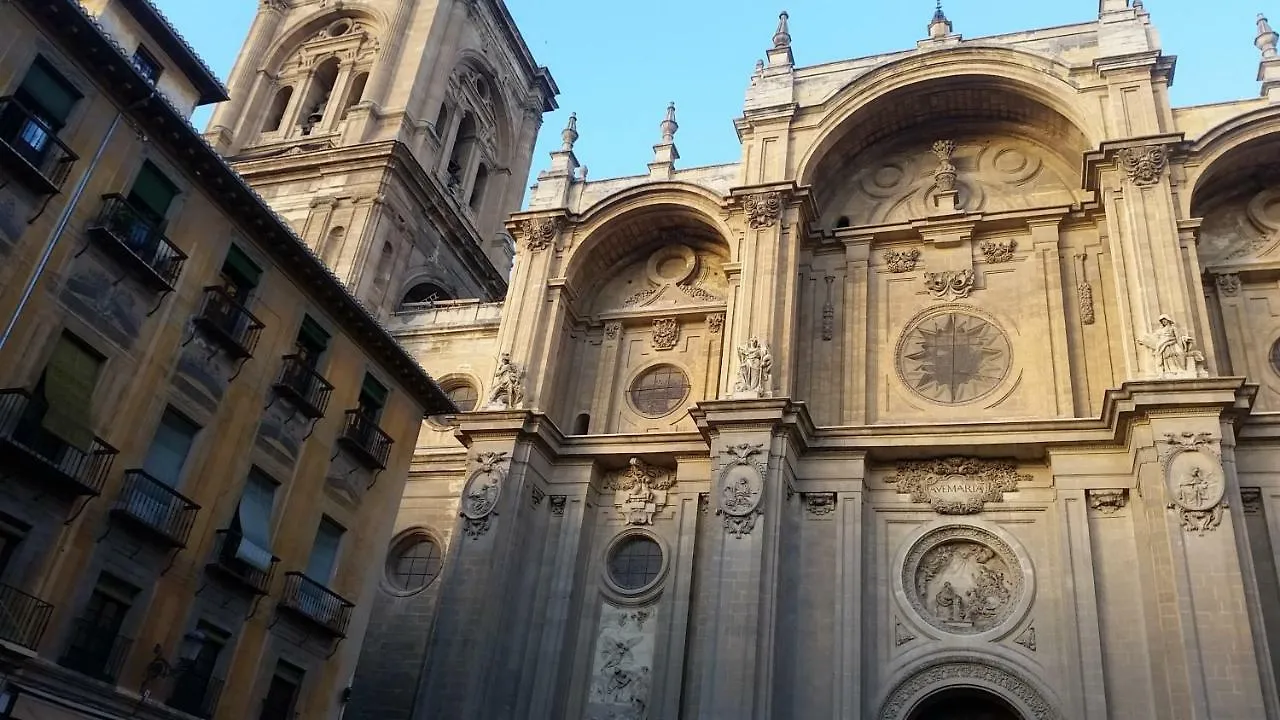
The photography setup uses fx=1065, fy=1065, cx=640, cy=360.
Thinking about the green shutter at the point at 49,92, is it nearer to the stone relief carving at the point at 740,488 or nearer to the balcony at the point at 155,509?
the balcony at the point at 155,509

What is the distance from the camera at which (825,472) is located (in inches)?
885

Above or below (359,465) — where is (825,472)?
above

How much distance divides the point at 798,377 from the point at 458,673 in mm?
9774

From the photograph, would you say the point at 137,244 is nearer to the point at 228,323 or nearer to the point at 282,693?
the point at 228,323

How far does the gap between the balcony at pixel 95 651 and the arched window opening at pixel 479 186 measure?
2962 cm

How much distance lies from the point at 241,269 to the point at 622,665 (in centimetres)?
1112

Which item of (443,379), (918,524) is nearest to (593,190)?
(443,379)

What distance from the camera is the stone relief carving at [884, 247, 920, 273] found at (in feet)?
83.0

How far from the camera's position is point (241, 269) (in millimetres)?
17938

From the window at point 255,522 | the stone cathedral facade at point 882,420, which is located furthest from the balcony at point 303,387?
the stone cathedral facade at point 882,420

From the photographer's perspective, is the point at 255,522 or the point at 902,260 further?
the point at 902,260

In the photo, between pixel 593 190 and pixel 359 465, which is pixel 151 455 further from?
pixel 593 190

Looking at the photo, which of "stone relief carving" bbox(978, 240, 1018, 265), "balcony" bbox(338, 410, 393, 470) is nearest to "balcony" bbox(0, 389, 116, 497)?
"balcony" bbox(338, 410, 393, 470)

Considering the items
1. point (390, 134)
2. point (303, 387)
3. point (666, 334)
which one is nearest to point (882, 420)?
point (666, 334)
